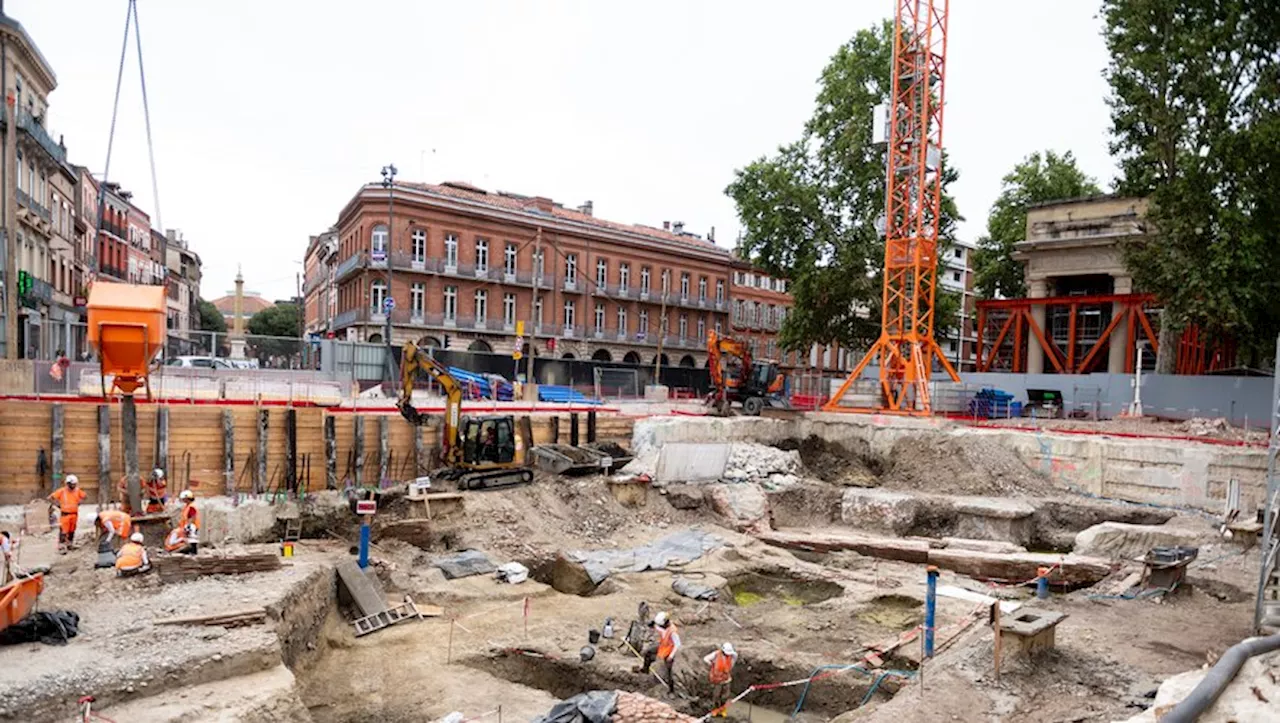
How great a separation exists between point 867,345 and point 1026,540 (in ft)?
70.1

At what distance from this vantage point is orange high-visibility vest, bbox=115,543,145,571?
40.4 feet

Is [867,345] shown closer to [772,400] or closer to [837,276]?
[837,276]

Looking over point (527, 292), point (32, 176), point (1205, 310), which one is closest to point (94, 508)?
point (32, 176)

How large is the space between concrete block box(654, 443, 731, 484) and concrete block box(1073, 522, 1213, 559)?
938cm

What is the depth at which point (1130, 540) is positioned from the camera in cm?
1848

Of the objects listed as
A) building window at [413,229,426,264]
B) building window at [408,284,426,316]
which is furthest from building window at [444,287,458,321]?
building window at [413,229,426,264]

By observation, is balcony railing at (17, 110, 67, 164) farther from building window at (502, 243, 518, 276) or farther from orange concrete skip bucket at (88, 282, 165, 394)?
orange concrete skip bucket at (88, 282, 165, 394)

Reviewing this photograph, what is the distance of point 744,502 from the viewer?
22578mm

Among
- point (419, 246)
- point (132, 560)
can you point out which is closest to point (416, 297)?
point (419, 246)

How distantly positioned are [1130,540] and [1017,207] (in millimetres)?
37118

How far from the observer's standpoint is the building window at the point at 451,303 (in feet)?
151

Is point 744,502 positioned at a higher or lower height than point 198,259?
lower

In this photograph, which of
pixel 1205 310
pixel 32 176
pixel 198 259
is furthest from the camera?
pixel 198 259

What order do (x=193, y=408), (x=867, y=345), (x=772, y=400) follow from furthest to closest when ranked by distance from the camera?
(x=867, y=345) < (x=772, y=400) < (x=193, y=408)
